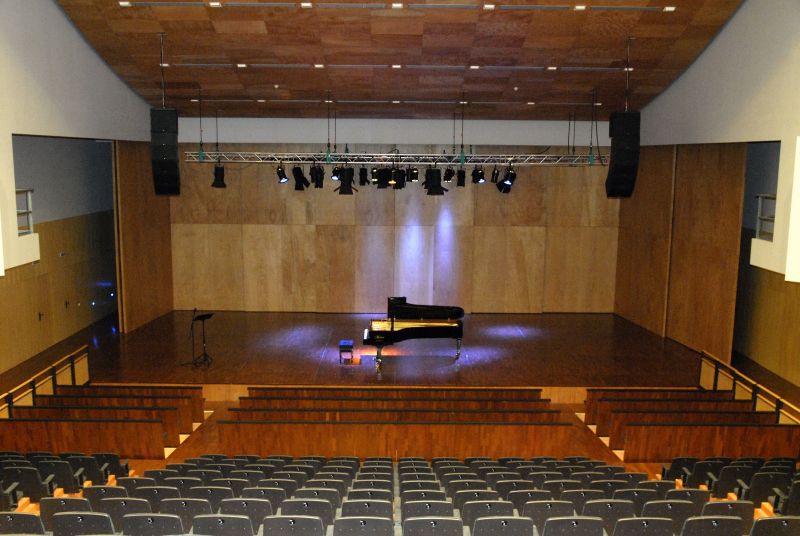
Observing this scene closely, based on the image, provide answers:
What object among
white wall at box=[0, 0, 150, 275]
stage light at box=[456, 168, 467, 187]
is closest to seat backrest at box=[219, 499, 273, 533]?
white wall at box=[0, 0, 150, 275]

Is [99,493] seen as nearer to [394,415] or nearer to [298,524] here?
[298,524]

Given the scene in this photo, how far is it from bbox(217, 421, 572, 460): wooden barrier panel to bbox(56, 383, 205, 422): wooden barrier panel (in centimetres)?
151

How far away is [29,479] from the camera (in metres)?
6.06

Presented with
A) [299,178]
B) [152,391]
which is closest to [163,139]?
[152,391]

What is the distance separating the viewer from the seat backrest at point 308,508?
16.1 feet

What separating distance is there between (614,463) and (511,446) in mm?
1292

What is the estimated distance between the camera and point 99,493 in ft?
17.9

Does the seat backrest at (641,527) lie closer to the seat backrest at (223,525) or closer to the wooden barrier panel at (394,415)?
the seat backrest at (223,525)

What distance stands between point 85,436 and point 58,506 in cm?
327

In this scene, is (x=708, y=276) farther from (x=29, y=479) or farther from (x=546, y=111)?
(x=29, y=479)

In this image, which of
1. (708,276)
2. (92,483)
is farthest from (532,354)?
(92,483)

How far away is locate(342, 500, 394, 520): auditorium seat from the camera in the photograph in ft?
16.0

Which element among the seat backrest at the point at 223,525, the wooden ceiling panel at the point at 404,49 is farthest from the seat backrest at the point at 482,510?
the wooden ceiling panel at the point at 404,49

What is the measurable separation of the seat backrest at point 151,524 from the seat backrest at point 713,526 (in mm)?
3448
